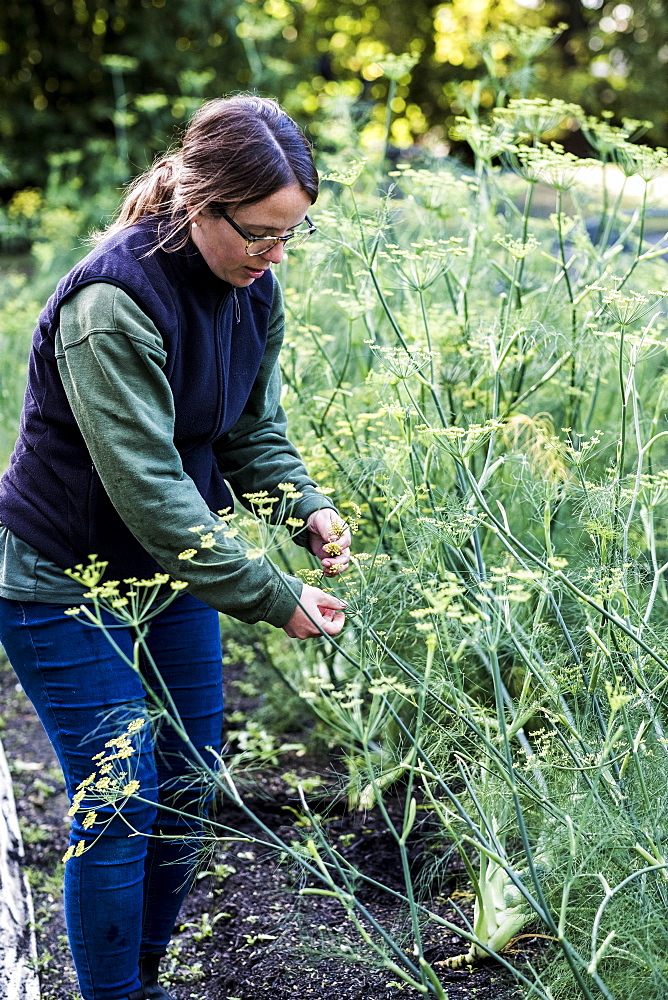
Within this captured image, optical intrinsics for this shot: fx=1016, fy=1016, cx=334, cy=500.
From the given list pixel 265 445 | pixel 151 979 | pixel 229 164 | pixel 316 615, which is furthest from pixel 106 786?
pixel 229 164

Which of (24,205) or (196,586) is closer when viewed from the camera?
(196,586)

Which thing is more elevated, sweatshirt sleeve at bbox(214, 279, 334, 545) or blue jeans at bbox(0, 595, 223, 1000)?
sweatshirt sleeve at bbox(214, 279, 334, 545)

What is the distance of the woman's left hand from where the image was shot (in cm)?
205

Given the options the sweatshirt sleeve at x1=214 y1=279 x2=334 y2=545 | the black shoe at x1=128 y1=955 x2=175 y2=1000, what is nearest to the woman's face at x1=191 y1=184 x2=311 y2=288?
the sweatshirt sleeve at x1=214 y1=279 x2=334 y2=545

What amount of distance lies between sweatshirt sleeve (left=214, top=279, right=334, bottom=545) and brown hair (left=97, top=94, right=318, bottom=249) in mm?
381

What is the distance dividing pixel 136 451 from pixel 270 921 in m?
1.51

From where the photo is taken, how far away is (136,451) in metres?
1.85

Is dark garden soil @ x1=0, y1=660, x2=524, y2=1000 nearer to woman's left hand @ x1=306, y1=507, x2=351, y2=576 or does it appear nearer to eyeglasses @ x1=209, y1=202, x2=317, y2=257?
woman's left hand @ x1=306, y1=507, x2=351, y2=576

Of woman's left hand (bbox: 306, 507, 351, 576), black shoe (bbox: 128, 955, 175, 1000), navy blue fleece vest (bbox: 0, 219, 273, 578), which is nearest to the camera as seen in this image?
navy blue fleece vest (bbox: 0, 219, 273, 578)

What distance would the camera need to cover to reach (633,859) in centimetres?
191

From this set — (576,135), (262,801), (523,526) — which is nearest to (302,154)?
(523,526)

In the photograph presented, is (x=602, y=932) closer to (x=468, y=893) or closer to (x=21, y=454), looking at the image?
(x=468, y=893)

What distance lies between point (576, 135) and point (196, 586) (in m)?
16.3

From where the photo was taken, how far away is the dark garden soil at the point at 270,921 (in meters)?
2.39
